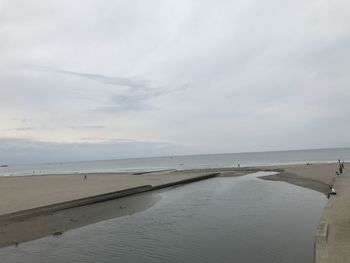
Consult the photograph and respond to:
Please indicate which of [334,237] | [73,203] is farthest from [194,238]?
[73,203]

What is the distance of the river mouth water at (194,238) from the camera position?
1431 cm

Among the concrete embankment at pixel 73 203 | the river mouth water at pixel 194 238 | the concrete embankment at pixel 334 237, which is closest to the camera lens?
the concrete embankment at pixel 334 237

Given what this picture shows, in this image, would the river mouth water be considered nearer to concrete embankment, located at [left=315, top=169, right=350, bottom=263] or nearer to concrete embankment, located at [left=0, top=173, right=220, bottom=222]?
concrete embankment, located at [left=315, top=169, right=350, bottom=263]

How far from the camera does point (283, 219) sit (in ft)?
67.9

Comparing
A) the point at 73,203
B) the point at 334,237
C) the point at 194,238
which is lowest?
the point at 194,238

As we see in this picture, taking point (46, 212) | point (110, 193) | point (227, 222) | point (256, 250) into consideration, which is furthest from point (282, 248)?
point (110, 193)

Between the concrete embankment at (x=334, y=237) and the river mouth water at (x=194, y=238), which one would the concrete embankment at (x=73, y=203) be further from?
the concrete embankment at (x=334, y=237)

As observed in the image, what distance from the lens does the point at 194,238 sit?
17.0 metres

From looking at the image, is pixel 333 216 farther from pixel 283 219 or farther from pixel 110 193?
pixel 110 193

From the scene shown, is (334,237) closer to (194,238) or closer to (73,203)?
(194,238)

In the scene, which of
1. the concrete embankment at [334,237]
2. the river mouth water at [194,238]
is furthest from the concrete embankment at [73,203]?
the concrete embankment at [334,237]

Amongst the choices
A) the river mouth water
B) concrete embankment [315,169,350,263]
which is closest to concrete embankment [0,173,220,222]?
the river mouth water

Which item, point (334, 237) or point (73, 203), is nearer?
point (334, 237)

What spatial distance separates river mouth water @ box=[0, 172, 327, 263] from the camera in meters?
14.3
